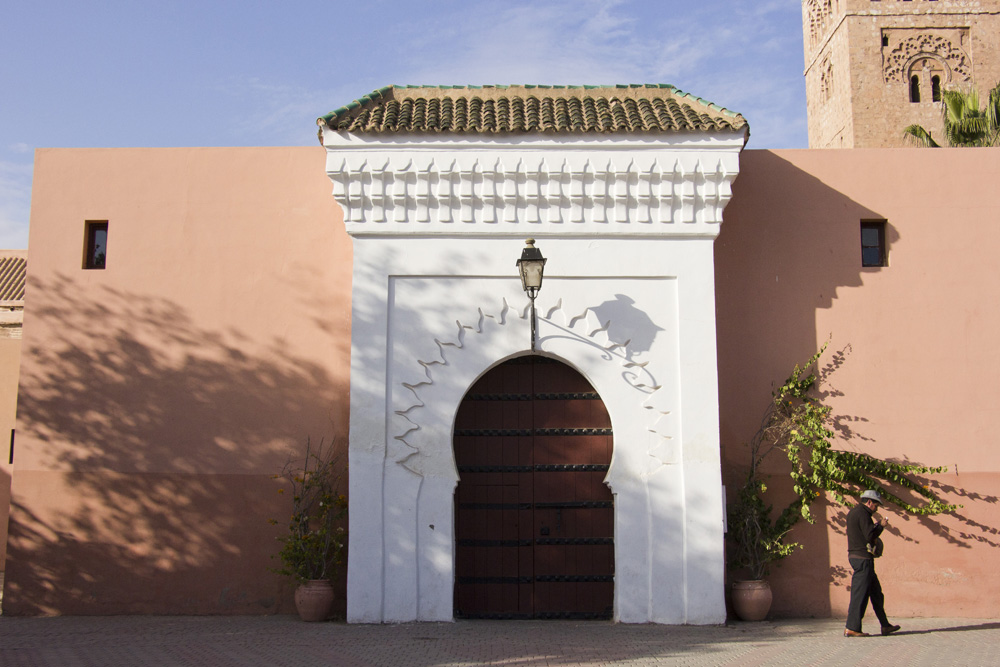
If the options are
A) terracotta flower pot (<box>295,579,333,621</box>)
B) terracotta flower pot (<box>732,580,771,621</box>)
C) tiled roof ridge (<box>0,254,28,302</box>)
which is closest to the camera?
terracotta flower pot (<box>295,579,333,621</box>)

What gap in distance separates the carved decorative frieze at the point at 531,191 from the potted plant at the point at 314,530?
2.39 m

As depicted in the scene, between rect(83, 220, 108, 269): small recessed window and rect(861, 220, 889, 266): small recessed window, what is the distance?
8.06 metres

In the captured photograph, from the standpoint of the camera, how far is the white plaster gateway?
8117 mm

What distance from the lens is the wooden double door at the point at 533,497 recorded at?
8.37m

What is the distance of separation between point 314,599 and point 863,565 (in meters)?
5.03

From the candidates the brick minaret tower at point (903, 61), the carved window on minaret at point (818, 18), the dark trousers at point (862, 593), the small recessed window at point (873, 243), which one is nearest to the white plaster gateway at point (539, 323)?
the dark trousers at point (862, 593)

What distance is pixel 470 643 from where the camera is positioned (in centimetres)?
722

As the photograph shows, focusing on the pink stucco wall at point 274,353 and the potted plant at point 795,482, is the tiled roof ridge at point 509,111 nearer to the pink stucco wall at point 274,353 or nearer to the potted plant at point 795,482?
the pink stucco wall at point 274,353

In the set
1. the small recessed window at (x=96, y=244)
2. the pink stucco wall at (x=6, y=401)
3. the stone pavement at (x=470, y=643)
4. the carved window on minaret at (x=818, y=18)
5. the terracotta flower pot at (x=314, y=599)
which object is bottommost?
the stone pavement at (x=470, y=643)

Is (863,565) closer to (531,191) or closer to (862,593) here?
(862,593)

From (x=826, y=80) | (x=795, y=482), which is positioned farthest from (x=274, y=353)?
(x=826, y=80)

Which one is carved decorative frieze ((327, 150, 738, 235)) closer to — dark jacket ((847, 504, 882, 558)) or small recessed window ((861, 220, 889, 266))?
small recessed window ((861, 220, 889, 266))

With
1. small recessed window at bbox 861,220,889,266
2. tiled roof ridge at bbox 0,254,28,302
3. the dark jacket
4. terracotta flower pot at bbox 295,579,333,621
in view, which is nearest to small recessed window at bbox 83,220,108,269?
terracotta flower pot at bbox 295,579,333,621

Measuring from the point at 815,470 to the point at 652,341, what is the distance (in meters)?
2.08
